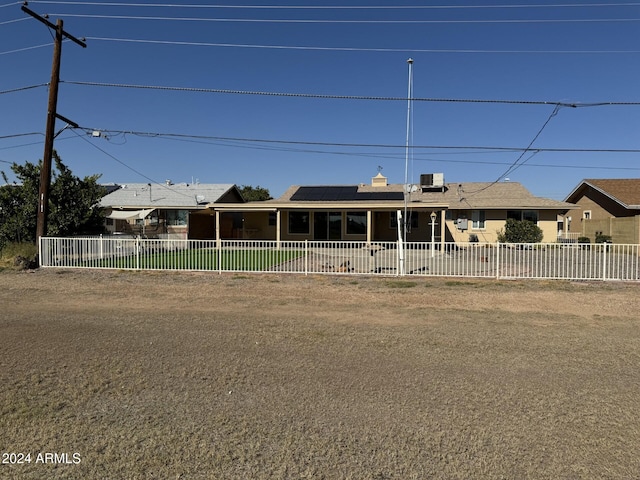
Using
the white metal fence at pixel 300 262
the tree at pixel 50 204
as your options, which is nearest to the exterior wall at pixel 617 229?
the white metal fence at pixel 300 262

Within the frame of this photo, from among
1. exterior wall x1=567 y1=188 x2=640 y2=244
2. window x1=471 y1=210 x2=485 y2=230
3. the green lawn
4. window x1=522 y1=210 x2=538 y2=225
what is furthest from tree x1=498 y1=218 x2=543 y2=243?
the green lawn

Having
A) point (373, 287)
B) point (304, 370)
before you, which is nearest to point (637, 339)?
point (304, 370)

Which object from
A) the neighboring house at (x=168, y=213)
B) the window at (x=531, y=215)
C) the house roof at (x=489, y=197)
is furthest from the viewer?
the neighboring house at (x=168, y=213)

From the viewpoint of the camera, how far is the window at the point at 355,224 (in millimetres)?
25484

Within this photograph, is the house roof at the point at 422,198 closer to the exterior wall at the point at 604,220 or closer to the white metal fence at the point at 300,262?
the exterior wall at the point at 604,220

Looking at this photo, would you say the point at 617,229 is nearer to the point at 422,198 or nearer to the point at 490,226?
the point at 490,226

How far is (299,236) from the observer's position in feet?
85.3

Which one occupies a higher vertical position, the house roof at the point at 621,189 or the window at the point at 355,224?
the house roof at the point at 621,189

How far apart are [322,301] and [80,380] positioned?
499cm

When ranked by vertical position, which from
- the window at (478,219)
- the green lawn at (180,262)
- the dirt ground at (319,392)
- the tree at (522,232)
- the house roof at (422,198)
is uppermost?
the house roof at (422,198)

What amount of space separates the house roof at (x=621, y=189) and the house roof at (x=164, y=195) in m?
26.7

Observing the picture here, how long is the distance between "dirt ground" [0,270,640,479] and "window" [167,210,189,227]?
2414 centimetres

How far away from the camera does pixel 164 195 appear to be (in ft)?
109

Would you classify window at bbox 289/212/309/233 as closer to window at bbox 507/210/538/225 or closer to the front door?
the front door
